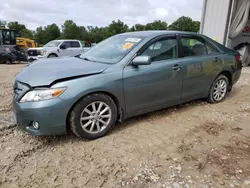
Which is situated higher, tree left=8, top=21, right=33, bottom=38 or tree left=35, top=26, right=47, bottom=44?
tree left=8, top=21, right=33, bottom=38

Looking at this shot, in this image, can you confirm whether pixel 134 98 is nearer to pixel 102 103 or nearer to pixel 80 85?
pixel 102 103

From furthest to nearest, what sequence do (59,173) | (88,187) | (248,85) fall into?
(248,85) < (59,173) < (88,187)

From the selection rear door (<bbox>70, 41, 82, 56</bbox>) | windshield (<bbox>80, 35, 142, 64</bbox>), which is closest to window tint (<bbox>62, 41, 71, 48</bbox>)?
rear door (<bbox>70, 41, 82, 56</bbox>)

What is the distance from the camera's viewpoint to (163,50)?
363cm

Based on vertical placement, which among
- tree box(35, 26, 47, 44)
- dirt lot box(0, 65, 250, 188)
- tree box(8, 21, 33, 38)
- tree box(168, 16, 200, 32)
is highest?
tree box(168, 16, 200, 32)

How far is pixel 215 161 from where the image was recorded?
259 centimetres

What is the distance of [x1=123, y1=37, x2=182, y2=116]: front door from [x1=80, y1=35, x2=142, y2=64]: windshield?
9.0 inches

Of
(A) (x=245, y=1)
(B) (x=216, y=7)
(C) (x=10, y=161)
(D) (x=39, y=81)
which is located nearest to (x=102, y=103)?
(D) (x=39, y=81)

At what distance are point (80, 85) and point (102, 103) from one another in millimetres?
413

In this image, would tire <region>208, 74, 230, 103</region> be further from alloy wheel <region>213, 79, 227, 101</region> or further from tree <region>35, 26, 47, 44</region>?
tree <region>35, 26, 47, 44</region>

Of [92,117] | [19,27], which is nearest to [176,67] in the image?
[92,117]

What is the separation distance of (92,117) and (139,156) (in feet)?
2.66

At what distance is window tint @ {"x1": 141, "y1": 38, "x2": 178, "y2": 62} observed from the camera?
11.4 feet

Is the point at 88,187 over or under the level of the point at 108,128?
under
